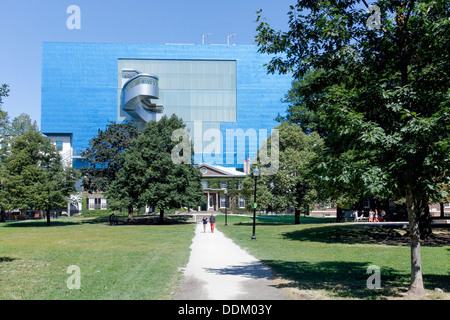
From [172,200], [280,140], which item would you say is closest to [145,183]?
[172,200]

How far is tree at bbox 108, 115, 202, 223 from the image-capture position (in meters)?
42.8

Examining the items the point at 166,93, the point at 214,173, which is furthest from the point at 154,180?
the point at 166,93

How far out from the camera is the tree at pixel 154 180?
42.8m

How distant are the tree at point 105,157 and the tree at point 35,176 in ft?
11.7

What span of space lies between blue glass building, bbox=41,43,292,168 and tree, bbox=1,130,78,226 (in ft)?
118

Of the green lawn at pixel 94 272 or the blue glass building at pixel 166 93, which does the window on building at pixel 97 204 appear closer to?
the blue glass building at pixel 166 93

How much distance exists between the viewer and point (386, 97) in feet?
29.1

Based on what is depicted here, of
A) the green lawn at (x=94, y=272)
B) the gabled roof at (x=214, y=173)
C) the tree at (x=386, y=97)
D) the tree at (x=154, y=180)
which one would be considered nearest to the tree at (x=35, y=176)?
the tree at (x=154, y=180)

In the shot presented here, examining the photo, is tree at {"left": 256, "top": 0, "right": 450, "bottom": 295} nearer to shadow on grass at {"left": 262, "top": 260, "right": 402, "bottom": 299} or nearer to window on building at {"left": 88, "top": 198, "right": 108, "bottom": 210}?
shadow on grass at {"left": 262, "top": 260, "right": 402, "bottom": 299}

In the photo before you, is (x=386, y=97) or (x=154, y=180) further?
(x=154, y=180)

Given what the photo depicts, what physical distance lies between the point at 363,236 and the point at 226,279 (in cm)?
1885

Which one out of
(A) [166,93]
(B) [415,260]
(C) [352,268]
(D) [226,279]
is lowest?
(C) [352,268]

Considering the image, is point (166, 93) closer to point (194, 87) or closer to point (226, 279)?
point (194, 87)
